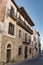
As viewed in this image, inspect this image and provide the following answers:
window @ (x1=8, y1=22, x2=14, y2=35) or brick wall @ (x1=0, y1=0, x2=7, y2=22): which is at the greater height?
brick wall @ (x1=0, y1=0, x2=7, y2=22)

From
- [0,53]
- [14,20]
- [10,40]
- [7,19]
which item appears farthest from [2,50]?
[14,20]

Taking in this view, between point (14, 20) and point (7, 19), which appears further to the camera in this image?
point (14, 20)

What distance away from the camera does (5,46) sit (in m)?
13.8

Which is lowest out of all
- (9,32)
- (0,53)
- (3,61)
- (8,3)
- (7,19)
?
(3,61)

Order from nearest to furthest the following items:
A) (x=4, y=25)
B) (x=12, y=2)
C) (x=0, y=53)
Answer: (x=0, y=53), (x=4, y=25), (x=12, y=2)

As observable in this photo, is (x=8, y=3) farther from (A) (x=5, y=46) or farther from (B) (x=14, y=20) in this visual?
(A) (x=5, y=46)

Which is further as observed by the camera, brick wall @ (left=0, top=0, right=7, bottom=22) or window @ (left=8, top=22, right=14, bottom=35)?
window @ (left=8, top=22, right=14, bottom=35)

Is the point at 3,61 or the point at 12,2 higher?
the point at 12,2

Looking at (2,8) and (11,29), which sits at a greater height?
(2,8)

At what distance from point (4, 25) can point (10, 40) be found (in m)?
2.36

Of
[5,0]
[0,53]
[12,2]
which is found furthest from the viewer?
[12,2]

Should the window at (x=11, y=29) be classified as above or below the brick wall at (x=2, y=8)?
below

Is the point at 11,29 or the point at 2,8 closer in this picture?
the point at 2,8

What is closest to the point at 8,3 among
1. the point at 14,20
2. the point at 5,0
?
the point at 5,0
